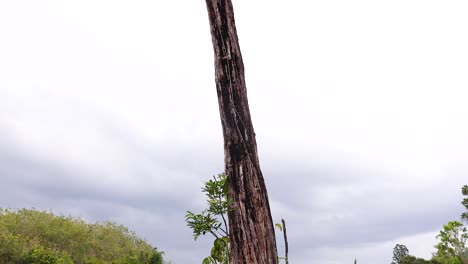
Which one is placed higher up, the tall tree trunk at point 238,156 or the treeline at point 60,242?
the treeline at point 60,242

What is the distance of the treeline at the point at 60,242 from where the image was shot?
4006 cm

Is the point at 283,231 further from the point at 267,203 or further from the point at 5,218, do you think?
the point at 5,218

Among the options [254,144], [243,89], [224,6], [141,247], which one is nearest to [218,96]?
[243,89]

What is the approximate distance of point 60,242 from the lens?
47.3 m

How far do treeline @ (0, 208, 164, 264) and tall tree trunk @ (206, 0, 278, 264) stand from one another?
118 feet

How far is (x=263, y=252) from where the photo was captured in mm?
5027

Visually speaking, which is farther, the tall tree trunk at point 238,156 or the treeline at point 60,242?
the treeline at point 60,242

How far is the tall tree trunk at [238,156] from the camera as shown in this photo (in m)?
5.09

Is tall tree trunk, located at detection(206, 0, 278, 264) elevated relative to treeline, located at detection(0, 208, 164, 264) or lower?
lower

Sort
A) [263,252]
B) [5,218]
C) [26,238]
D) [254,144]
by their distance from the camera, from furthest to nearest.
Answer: [5,218] → [26,238] → [254,144] → [263,252]

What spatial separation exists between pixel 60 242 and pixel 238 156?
151ft

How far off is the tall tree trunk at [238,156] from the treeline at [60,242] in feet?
118

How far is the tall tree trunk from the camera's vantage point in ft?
16.7

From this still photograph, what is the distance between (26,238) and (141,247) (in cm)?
1398
